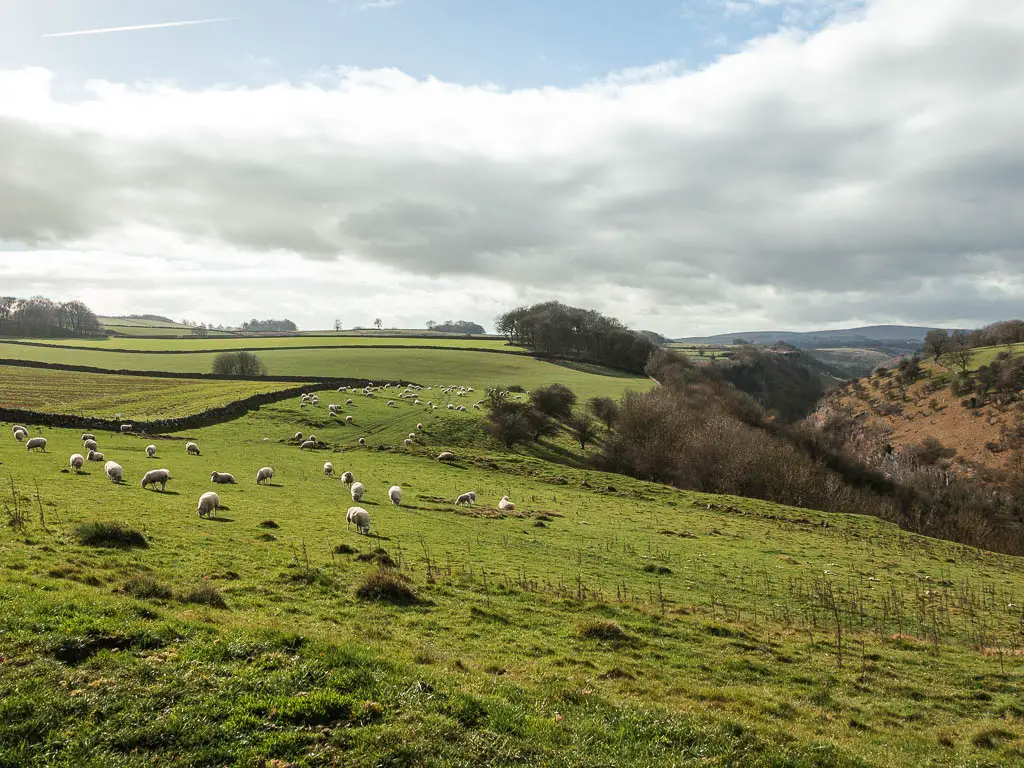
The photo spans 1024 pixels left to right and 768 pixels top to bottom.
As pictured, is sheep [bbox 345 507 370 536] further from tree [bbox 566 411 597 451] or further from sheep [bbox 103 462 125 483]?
tree [bbox 566 411 597 451]

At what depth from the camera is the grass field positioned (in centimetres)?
5631

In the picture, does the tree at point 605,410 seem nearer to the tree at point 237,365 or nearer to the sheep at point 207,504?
the sheep at point 207,504

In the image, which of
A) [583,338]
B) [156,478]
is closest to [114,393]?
[156,478]

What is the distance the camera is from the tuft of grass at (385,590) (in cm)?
1524

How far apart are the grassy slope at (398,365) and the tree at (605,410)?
39.4 ft

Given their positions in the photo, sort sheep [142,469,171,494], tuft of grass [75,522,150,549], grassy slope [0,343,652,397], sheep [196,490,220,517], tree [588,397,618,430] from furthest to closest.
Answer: grassy slope [0,343,652,397] < tree [588,397,618,430] < sheep [142,469,171,494] < sheep [196,490,220,517] < tuft of grass [75,522,150,549]

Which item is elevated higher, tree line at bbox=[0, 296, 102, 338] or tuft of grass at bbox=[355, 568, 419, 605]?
tree line at bbox=[0, 296, 102, 338]

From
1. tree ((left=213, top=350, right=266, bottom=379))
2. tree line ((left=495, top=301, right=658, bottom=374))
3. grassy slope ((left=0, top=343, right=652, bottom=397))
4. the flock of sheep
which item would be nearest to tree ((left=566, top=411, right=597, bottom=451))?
the flock of sheep

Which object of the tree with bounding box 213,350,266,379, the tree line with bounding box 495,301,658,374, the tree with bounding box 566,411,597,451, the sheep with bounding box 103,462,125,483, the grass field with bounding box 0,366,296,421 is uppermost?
the tree line with bounding box 495,301,658,374

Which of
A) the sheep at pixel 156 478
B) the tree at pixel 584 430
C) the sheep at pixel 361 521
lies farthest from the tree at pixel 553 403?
the sheep at pixel 361 521

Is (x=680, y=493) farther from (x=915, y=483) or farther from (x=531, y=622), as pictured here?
(x=915, y=483)

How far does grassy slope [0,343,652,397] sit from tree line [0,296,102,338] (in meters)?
42.1

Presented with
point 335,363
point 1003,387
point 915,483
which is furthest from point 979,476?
point 335,363

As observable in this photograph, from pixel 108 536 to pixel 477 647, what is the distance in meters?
12.0
